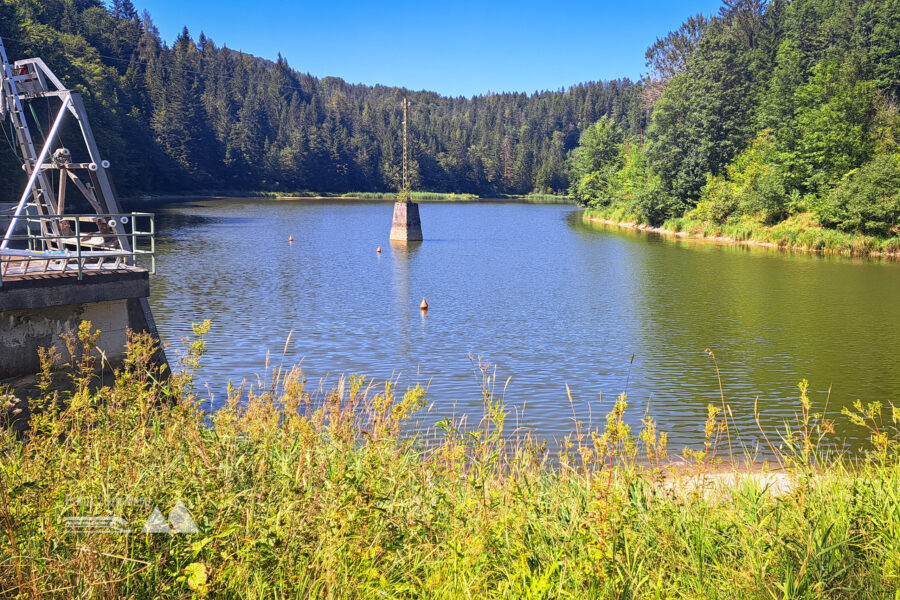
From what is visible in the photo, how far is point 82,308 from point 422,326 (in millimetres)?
12306

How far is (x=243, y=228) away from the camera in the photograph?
6172 centimetres

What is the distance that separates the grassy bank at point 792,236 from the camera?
42938 mm

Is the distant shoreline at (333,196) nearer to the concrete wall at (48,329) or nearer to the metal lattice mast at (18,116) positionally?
the metal lattice mast at (18,116)

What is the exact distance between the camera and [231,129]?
149m

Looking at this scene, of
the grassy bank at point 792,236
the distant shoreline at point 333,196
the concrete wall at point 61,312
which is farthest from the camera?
the distant shoreline at point 333,196

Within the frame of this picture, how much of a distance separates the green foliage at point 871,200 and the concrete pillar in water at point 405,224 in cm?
2579

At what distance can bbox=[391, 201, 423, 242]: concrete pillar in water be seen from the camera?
50.2 metres

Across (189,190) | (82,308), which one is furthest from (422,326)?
(189,190)

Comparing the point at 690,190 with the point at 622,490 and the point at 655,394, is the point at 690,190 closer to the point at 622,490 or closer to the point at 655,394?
the point at 655,394

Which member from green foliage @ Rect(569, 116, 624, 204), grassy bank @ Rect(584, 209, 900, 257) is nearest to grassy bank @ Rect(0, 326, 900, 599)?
grassy bank @ Rect(584, 209, 900, 257)

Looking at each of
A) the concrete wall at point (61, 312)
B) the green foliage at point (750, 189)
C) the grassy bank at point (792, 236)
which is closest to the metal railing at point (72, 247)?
the concrete wall at point (61, 312)

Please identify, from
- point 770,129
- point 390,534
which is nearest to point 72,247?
point 390,534

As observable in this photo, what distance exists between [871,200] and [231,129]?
129 metres

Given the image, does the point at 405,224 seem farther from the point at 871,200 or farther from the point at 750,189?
the point at 871,200
